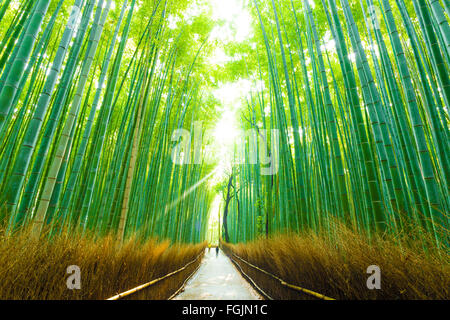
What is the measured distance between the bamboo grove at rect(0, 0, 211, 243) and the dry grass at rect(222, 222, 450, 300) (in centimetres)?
162

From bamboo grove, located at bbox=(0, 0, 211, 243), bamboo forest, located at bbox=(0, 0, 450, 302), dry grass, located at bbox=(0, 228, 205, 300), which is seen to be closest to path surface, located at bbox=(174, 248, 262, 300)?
bamboo forest, located at bbox=(0, 0, 450, 302)

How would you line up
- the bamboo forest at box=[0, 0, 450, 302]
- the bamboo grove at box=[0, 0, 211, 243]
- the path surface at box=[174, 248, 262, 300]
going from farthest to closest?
the path surface at box=[174, 248, 262, 300]
the bamboo grove at box=[0, 0, 211, 243]
the bamboo forest at box=[0, 0, 450, 302]

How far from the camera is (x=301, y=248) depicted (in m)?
1.81

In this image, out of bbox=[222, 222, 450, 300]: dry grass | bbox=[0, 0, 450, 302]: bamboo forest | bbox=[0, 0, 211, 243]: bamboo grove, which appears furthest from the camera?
bbox=[0, 0, 211, 243]: bamboo grove

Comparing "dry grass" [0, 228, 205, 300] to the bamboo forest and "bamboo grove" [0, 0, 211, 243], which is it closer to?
the bamboo forest

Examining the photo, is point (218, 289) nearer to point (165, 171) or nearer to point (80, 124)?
point (165, 171)

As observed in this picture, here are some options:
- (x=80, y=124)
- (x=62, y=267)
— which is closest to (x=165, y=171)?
(x=80, y=124)

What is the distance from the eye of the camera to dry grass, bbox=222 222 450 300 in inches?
32.4

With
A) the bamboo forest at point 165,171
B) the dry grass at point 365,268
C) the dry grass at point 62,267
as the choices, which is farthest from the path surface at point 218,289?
the dry grass at point 365,268

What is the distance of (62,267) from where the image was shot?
1058 mm

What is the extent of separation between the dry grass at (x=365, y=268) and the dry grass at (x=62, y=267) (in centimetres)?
133

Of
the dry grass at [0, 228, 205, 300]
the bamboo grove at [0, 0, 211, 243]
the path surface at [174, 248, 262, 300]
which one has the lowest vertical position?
the path surface at [174, 248, 262, 300]

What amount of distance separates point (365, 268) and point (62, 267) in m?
1.44

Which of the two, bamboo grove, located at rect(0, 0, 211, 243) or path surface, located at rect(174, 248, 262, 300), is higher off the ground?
bamboo grove, located at rect(0, 0, 211, 243)
